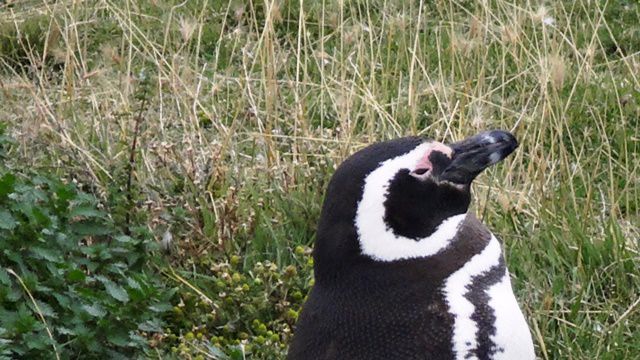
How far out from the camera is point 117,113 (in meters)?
4.80

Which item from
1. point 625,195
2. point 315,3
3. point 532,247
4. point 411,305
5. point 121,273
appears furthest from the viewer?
point 315,3

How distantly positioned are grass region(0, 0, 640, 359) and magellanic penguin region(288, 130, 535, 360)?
2.75ft

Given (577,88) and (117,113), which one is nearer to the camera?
(117,113)

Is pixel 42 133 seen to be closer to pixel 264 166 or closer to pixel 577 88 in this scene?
pixel 264 166

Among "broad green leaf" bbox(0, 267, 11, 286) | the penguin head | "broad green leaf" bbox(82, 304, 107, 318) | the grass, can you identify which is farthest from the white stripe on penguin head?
"broad green leaf" bbox(0, 267, 11, 286)

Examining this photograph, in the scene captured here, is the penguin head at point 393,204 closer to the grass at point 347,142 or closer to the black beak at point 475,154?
the black beak at point 475,154

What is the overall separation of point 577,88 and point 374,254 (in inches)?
105

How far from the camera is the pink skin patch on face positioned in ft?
9.66

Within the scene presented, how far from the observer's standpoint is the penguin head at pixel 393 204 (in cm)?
287

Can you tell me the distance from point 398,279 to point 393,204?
15 cm

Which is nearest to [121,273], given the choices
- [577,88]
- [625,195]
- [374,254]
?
[374,254]

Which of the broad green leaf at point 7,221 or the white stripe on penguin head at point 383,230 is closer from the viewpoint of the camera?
the white stripe on penguin head at point 383,230

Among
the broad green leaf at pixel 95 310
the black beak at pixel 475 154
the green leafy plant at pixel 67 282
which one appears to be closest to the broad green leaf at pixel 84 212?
the green leafy plant at pixel 67 282

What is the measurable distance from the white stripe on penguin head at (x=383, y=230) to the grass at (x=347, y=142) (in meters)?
0.90
